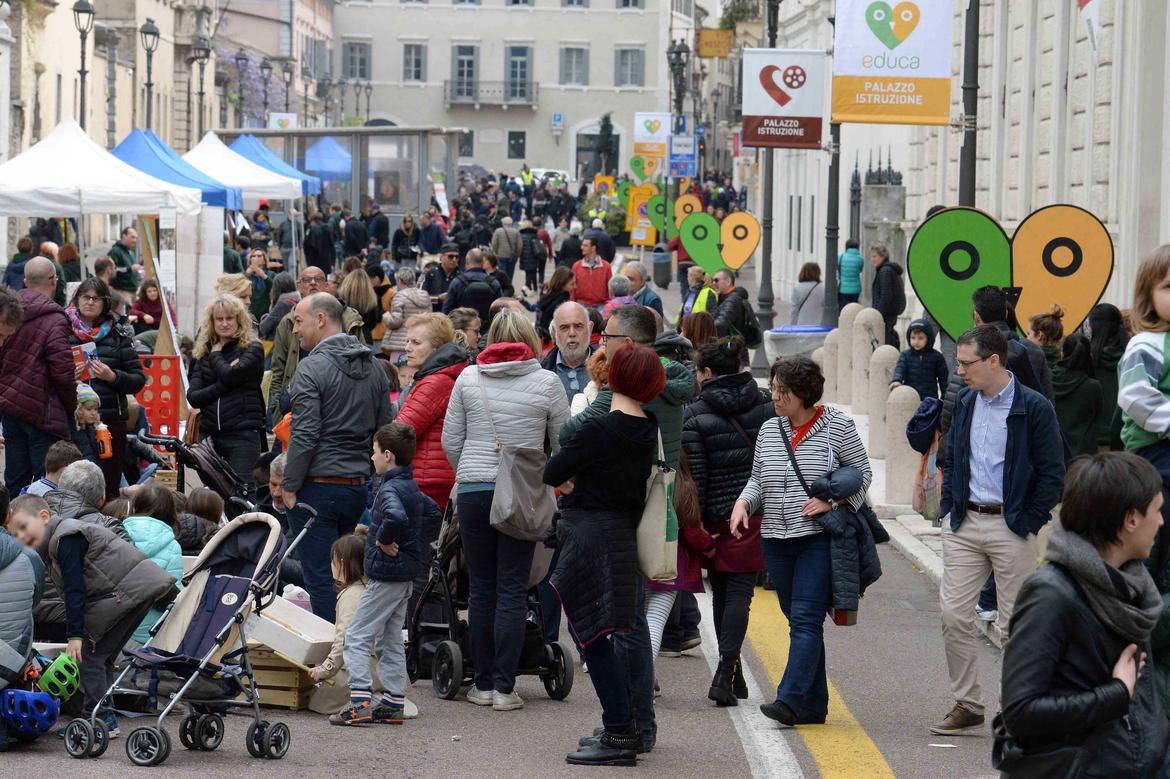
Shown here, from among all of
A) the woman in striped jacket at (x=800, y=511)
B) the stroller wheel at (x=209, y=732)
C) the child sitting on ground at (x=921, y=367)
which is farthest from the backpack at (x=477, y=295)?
the stroller wheel at (x=209, y=732)

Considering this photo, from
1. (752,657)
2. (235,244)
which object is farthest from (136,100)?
(752,657)

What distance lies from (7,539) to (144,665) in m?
0.76

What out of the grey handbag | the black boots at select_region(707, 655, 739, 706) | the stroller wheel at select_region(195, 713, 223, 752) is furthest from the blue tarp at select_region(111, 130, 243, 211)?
the stroller wheel at select_region(195, 713, 223, 752)

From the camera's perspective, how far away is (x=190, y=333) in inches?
946

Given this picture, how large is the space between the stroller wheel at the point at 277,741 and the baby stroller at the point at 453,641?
1.27 meters

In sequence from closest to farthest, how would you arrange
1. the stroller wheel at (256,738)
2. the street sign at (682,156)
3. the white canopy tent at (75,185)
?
the stroller wheel at (256,738) → the white canopy tent at (75,185) → the street sign at (682,156)

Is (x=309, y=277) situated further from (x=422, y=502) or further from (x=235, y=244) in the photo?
(x=235, y=244)

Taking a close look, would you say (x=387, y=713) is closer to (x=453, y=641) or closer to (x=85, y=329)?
(x=453, y=641)

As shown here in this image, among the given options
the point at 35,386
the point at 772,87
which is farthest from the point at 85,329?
the point at 772,87

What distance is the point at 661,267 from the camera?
4216 cm

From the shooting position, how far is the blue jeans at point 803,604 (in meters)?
8.11

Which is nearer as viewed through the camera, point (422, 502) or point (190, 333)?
point (422, 502)

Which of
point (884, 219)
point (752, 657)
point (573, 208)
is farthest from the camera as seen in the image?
point (573, 208)

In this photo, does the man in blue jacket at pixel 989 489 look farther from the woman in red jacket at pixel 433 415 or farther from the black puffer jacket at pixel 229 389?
the black puffer jacket at pixel 229 389
